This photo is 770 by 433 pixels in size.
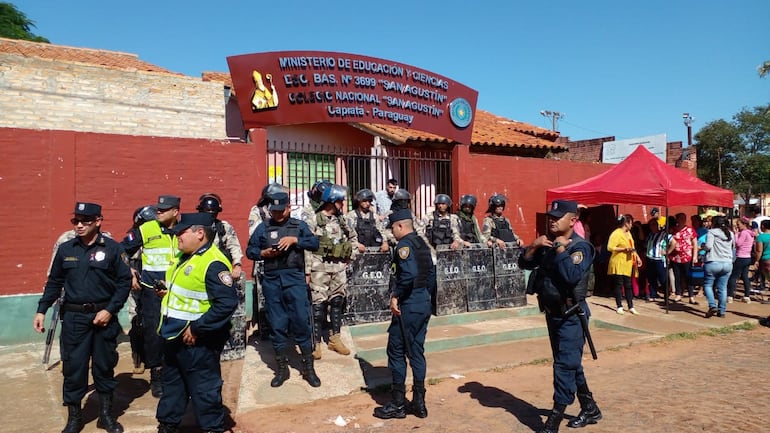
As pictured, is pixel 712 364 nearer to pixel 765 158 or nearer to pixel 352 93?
pixel 352 93

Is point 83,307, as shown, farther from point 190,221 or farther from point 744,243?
point 744,243

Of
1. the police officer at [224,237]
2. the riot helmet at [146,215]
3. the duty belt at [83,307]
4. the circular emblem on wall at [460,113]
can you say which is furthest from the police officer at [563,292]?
the circular emblem on wall at [460,113]

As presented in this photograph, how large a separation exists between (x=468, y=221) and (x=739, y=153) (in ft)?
121

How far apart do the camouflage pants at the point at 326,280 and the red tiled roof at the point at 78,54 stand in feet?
25.7

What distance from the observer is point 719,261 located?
378 inches

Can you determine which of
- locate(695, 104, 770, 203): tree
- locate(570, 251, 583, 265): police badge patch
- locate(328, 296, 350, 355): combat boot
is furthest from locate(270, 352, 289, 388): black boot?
locate(695, 104, 770, 203): tree

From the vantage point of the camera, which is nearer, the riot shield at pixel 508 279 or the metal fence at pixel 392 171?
the riot shield at pixel 508 279

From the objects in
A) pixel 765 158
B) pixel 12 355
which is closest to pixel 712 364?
pixel 12 355

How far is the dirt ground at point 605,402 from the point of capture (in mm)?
4938

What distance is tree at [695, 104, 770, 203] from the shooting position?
37188mm

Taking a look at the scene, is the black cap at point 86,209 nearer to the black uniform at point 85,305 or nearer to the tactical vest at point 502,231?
the black uniform at point 85,305

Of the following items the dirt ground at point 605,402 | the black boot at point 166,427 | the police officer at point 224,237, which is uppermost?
the police officer at point 224,237

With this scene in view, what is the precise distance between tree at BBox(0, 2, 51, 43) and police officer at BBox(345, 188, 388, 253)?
19.6 meters

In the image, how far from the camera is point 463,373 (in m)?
6.59
